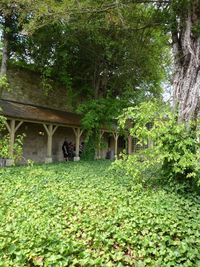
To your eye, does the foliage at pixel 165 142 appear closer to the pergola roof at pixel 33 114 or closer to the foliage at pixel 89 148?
the pergola roof at pixel 33 114

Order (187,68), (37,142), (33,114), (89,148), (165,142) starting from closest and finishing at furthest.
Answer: (165,142), (187,68), (33,114), (37,142), (89,148)

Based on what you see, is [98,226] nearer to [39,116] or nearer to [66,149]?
[39,116]

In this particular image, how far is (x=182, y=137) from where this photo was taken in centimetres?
760

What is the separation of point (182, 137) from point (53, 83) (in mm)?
13285

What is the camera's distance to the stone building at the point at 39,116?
1639 centimetres

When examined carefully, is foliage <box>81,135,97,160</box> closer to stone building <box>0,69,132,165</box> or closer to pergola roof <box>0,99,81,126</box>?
stone building <box>0,69,132,165</box>

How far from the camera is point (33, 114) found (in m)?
16.0

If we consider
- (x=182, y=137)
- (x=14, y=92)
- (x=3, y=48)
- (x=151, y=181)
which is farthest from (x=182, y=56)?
(x=14, y=92)

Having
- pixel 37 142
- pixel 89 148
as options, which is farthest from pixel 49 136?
pixel 89 148

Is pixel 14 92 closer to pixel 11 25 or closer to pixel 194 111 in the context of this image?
pixel 11 25

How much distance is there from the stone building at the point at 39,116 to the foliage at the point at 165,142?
8.44 meters

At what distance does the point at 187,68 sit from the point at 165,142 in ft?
9.45

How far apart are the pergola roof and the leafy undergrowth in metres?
6.86

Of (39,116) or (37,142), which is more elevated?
(39,116)
